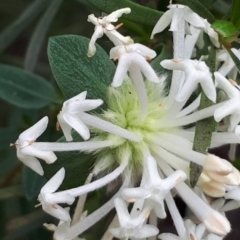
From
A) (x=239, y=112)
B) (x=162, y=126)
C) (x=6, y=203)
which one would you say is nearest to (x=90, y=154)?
(x=162, y=126)

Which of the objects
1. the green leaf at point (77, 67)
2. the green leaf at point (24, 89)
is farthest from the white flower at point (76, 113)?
the green leaf at point (24, 89)

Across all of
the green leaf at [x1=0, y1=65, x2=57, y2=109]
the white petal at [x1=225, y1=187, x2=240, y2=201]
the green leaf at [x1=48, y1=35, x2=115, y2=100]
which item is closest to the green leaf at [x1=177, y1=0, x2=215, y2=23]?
the green leaf at [x1=48, y1=35, x2=115, y2=100]

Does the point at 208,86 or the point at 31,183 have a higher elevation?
the point at 208,86

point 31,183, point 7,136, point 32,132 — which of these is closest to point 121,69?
point 32,132

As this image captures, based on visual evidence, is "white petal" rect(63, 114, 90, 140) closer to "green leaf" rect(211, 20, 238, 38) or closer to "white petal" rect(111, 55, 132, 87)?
"white petal" rect(111, 55, 132, 87)

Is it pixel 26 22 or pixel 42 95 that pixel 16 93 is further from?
pixel 26 22

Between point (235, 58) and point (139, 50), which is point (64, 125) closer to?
point (139, 50)
